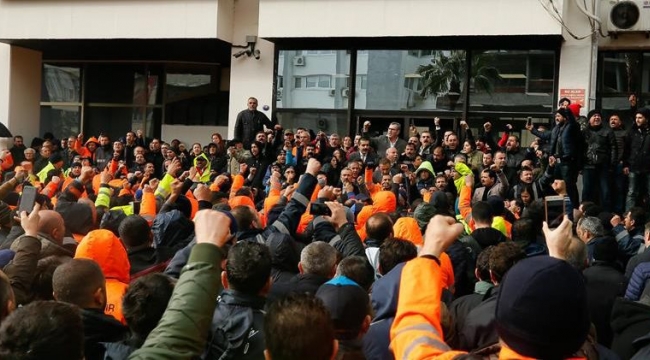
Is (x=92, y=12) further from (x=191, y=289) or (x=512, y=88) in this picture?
(x=191, y=289)

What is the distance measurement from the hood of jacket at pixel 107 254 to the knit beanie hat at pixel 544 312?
A: 3.19 metres

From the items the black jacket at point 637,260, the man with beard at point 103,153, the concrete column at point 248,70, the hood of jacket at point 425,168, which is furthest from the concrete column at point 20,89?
the black jacket at point 637,260

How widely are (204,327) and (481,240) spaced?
4.08 meters

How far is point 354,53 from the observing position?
15148 mm

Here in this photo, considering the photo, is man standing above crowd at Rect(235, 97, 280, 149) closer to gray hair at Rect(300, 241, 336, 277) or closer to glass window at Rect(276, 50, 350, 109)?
glass window at Rect(276, 50, 350, 109)

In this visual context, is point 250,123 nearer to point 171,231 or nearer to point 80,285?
point 171,231

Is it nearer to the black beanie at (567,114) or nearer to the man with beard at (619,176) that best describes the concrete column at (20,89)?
the black beanie at (567,114)

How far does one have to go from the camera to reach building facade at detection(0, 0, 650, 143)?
13.4m

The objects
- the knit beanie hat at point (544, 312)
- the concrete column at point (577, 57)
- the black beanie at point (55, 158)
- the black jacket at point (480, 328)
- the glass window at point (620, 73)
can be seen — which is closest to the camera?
the knit beanie hat at point (544, 312)

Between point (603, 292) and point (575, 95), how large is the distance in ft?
29.6

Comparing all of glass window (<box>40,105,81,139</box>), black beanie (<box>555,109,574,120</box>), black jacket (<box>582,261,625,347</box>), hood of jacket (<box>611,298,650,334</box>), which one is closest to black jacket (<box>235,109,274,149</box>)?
black beanie (<box>555,109,574,120</box>)

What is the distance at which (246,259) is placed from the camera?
336cm

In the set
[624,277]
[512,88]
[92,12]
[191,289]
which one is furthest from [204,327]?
[92,12]

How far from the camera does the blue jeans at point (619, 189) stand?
11867mm
